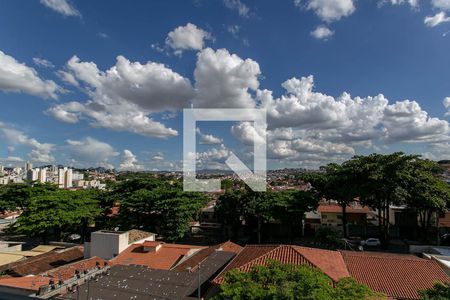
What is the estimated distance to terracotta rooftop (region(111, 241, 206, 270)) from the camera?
1509cm

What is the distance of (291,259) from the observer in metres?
10.1

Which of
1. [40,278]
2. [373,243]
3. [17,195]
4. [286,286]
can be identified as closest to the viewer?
[286,286]

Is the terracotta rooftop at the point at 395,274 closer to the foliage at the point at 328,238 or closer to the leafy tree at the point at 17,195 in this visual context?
the foliage at the point at 328,238

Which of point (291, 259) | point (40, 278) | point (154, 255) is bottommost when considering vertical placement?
point (154, 255)

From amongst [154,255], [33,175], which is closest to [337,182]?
[154,255]

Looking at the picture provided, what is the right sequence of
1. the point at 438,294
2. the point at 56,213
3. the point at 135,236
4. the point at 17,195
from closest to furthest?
the point at 438,294 → the point at 135,236 → the point at 56,213 → the point at 17,195

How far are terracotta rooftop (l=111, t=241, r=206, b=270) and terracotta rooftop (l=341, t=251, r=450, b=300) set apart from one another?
8.33m

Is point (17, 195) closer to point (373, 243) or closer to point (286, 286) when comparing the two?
point (286, 286)

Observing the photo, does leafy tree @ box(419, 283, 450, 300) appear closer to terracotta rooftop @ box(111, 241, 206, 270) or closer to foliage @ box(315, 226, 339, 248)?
terracotta rooftop @ box(111, 241, 206, 270)

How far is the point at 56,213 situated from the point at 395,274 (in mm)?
21847

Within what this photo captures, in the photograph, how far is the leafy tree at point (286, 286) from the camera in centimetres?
564

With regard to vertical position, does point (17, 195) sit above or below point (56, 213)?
above

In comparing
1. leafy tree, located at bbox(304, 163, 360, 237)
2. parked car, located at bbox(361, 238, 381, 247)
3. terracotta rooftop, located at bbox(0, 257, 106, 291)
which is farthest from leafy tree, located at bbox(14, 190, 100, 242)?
parked car, located at bbox(361, 238, 381, 247)

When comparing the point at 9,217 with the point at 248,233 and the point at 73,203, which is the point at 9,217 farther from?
the point at 248,233
